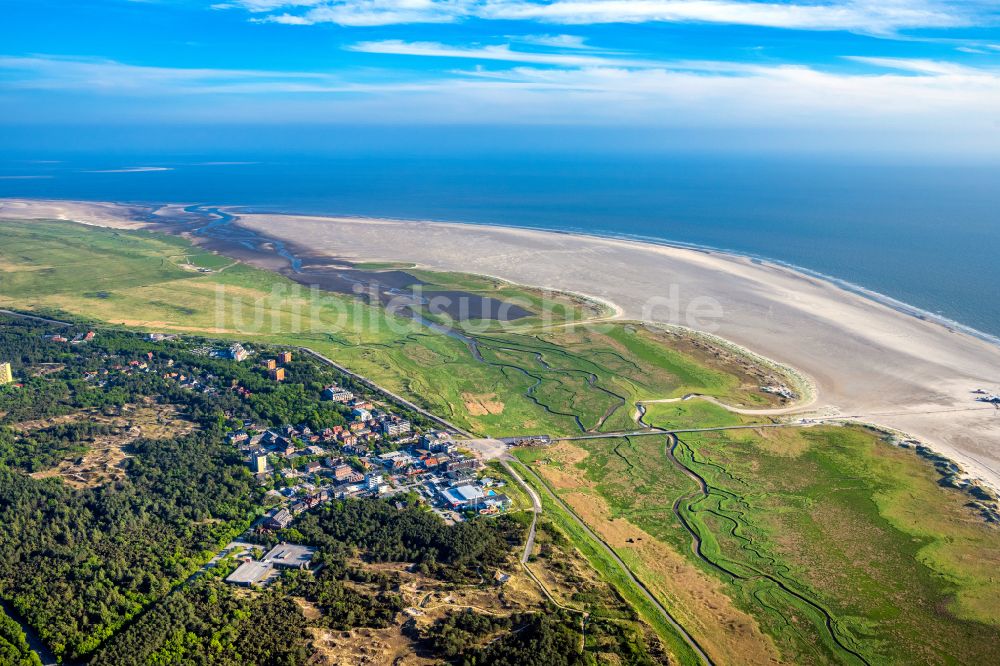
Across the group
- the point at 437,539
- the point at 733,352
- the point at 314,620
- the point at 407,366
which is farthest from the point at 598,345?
the point at 314,620

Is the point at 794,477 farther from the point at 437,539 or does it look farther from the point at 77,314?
the point at 77,314

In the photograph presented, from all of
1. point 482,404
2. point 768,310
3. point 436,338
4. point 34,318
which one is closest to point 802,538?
point 482,404

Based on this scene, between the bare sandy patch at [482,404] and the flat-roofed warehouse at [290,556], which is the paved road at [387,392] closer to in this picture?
the bare sandy patch at [482,404]

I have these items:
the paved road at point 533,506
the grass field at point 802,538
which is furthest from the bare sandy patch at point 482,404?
the paved road at point 533,506

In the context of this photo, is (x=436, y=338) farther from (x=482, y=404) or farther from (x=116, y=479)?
(x=116, y=479)

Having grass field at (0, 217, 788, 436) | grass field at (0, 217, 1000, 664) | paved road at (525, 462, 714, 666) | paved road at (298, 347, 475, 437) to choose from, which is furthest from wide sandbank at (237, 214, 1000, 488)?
paved road at (298, 347, 475, 437)
